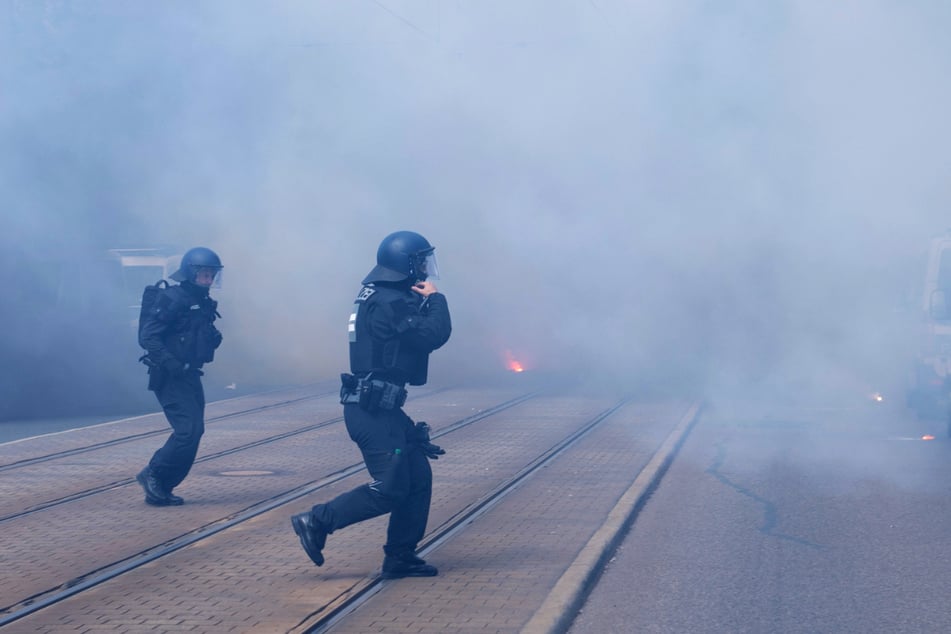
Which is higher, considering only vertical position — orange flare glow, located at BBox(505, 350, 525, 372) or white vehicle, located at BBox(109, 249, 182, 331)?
white vehicle, located at BBox(109, 249, 182, 331)

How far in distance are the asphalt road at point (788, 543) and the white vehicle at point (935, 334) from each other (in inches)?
34.1

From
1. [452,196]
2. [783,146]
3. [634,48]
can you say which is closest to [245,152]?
[452,196]

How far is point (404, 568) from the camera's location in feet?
20.0

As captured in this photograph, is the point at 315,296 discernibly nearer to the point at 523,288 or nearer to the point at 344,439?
the point at 523,288

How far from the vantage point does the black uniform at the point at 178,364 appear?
8305 mm

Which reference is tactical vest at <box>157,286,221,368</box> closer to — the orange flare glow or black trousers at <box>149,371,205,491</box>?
black trousers at <box>149,371,205,491</box>

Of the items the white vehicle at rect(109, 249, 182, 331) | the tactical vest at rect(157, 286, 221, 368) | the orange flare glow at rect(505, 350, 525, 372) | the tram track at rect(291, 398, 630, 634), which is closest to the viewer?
the tram track at rect(291, 398, 630, 634)

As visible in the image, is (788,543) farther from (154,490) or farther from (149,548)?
(154,490)

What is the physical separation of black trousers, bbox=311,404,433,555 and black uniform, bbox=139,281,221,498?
8.50ft

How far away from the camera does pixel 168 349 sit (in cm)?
840

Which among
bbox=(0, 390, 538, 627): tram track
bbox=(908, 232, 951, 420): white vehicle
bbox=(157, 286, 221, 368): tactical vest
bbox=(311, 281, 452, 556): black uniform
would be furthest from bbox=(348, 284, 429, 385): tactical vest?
bbox=(908, 232, 951, 420): white vehicle

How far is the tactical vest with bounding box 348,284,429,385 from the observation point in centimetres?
600

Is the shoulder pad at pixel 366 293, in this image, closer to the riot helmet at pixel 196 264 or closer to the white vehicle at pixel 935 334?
the riot helmet at pixel 196 264

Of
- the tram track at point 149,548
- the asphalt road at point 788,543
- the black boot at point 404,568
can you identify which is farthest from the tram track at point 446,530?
the tram track at point 149,548
